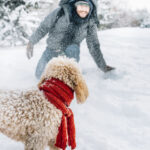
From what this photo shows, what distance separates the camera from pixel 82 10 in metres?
4.09

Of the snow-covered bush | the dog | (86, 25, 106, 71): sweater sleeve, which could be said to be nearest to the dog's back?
the dog

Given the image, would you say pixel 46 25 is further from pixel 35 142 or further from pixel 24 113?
pixel 35 142

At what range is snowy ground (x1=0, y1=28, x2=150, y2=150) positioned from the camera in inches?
122

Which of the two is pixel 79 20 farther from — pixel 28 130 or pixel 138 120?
pixel 28 130

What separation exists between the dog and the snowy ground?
47cm

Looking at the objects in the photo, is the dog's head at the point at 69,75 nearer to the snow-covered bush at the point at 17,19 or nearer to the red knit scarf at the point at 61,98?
the red knit scarf at the point at 61,98

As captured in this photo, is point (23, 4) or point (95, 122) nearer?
point (95, 122)

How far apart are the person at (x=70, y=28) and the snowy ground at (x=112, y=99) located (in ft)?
1.74

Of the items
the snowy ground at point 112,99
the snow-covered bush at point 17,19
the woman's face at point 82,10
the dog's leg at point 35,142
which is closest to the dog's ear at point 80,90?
the dog's leg at point 35,142

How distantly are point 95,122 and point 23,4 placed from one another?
757 centimetres

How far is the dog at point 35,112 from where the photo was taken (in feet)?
7.40

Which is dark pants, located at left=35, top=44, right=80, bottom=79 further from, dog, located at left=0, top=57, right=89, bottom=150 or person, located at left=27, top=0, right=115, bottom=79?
dog, located at left=0, top=57, right=89, bottom=150

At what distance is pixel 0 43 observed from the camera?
33.5ft

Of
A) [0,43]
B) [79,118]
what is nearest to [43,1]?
[0,43]
